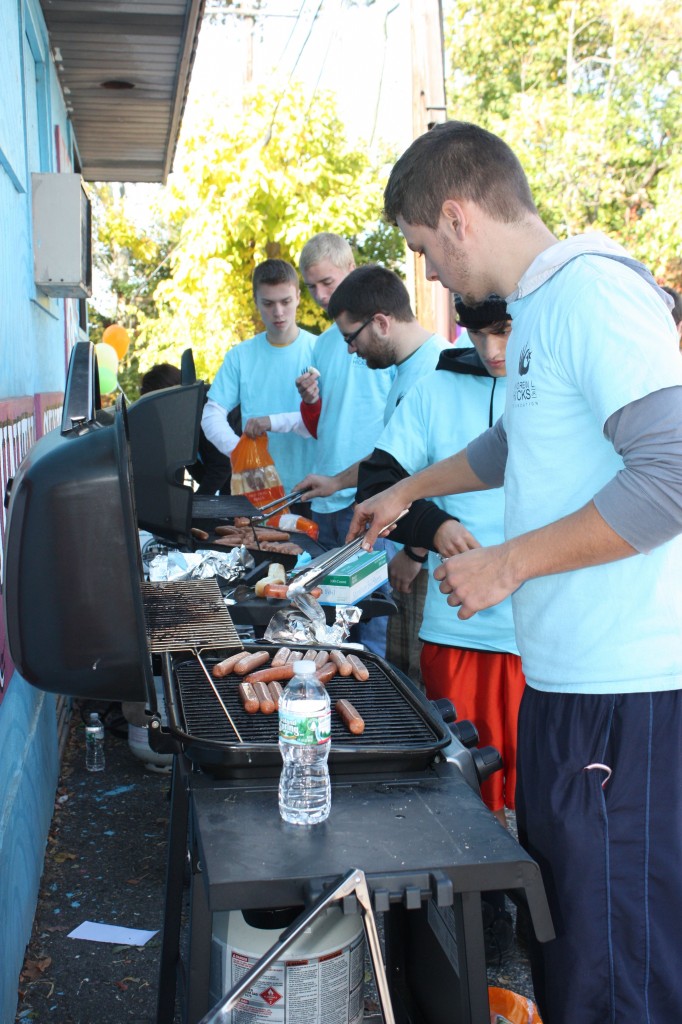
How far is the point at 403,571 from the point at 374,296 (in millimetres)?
1264

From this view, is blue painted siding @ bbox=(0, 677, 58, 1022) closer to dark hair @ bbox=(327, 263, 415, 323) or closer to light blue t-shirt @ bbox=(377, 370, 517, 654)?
light blue t-shirt @ bbox=(377, 370, 517, 654)

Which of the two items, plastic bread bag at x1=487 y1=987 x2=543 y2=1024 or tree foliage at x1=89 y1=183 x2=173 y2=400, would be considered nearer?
plastic bread bag at x1=487 y1=987 x2=543 y2=1024

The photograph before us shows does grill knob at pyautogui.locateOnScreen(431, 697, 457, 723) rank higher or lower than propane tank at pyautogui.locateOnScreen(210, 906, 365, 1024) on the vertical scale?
higher

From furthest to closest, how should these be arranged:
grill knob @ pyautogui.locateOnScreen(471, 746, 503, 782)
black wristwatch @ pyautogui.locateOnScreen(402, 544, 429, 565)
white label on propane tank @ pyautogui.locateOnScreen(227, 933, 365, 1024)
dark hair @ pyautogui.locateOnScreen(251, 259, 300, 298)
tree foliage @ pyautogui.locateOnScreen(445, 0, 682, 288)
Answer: tree foliage @ pyautogui.locateOnScreen(445, 0, 682, 288)
dark hair @ pyautogui.locateOnScreen(251, 259, 300, 298)
black wristwatch @ pyautogui.locateOnScreen(402, 544, 429, 565)
grill knob @ pyautogui.locateOnScreen(471, 746, 503, 782)
white label on propane tank @ pyautogui.locateOnScreen(227, 933, 365, 1024)

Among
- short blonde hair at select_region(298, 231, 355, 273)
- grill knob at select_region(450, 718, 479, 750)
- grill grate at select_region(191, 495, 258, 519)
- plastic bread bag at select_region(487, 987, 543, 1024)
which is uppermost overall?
short blonde hair at select_region(298, 231, 355, 273)

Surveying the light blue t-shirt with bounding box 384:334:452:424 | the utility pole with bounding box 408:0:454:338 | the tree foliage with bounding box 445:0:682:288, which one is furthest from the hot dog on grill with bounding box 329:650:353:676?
the tree foliage with bounding box 445:0:682:288

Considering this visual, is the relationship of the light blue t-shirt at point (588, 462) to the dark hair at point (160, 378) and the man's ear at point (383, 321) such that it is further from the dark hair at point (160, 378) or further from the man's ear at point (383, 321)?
the dark hair at point (160, 378)

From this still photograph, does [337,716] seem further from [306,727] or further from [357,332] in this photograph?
[357,332]

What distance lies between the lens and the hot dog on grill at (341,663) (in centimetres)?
243

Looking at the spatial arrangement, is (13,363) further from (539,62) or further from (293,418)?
(539,62)

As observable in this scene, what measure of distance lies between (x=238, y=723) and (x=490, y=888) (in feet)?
2.31

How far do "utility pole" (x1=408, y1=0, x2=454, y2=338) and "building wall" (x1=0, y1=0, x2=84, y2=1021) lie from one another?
344 centimetres

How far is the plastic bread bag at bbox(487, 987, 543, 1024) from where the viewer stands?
236 cm

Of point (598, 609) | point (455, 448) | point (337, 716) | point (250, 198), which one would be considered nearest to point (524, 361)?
point (598, 609)
